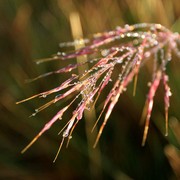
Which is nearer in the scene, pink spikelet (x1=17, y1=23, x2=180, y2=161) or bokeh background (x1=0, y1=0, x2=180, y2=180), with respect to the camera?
pink spikelet (x1=17, y1=23, x2=180, y2=161)

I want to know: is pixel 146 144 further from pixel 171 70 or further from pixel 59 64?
pixel 59 64

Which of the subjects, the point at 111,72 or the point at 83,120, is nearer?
the point at 111,72

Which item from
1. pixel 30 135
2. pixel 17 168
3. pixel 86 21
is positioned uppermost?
pixel 86 21

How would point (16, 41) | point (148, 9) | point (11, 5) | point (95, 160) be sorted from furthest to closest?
point (11, 5)
point (16, 41)
point (148, 9)
point (95, 160)

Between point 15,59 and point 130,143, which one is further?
point 15,59

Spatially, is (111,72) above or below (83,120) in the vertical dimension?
below

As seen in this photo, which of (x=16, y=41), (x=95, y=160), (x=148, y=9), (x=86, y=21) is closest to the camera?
(x=95, y=160)

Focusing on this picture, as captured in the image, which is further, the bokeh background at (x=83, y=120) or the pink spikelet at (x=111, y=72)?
the bokeh background at (x=83, y=120)

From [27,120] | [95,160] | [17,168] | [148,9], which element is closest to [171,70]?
[148,9]
